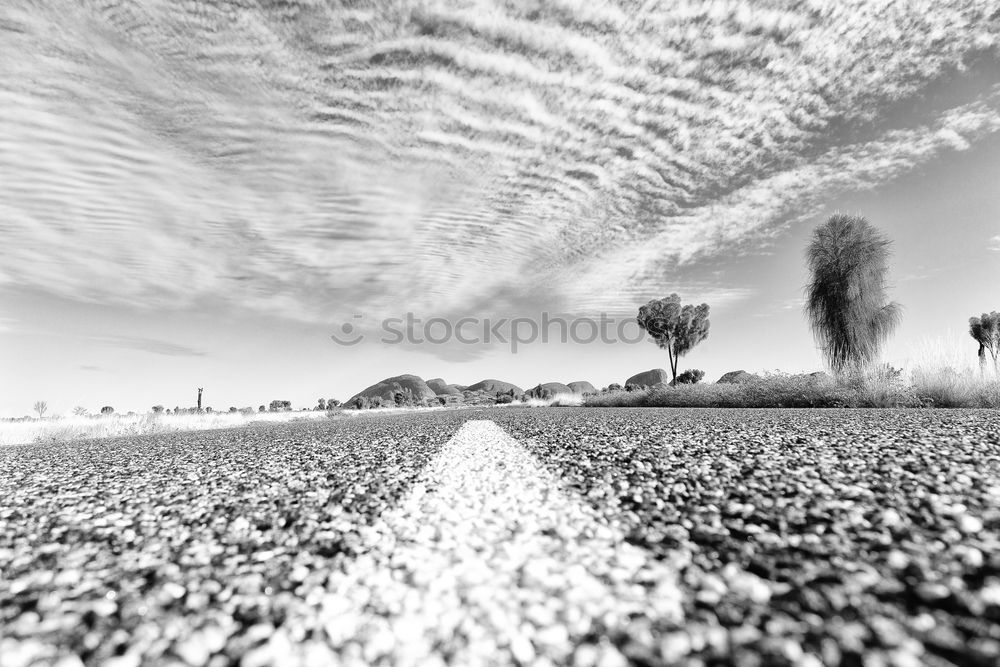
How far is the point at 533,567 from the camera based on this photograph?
2.11 metres

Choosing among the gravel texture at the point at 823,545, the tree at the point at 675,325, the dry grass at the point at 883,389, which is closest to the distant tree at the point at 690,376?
the tree at the point at 675,325

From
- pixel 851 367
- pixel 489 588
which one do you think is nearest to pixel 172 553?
pixel 489 588

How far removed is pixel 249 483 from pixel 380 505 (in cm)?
165

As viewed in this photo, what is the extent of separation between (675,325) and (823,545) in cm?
4603

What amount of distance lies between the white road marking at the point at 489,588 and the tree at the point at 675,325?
44818mm

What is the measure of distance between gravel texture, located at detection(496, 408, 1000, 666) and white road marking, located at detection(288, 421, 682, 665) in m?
0.20

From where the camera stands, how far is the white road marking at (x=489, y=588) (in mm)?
1577

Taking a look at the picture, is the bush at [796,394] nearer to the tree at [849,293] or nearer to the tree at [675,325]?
the tree at [849,293]

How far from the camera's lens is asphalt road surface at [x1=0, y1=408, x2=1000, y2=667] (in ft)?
5.10

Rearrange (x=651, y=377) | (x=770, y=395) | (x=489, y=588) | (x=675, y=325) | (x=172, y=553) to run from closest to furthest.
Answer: (x=489, y=588), (x=172, y=553), (x=770, y=395), (x=675, y=325), (x=651, y=377)

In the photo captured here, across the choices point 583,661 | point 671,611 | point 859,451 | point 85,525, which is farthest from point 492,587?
point 859,451

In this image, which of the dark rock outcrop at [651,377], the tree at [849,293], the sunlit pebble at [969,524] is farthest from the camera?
the dark rock outcrop at [651,377]

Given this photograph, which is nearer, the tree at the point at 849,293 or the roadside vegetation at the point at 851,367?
the roadside vegetation at the point at 851,367

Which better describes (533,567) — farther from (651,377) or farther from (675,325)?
(651,377)
